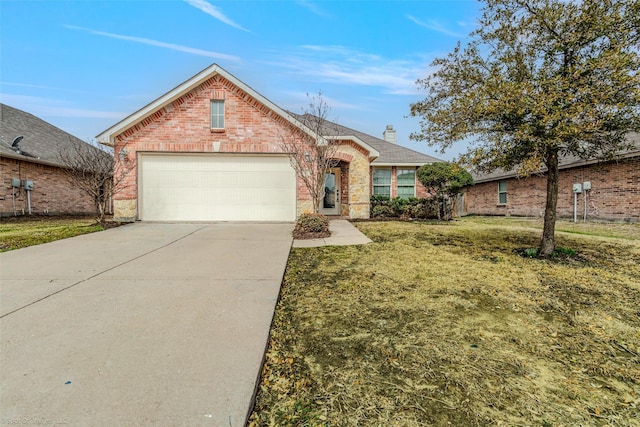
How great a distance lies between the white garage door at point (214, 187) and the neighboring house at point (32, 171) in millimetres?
3334

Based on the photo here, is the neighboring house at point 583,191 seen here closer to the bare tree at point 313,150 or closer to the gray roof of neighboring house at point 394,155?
the gray roof of neighboring house at point 394,155

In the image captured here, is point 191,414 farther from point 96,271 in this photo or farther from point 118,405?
point 96,271

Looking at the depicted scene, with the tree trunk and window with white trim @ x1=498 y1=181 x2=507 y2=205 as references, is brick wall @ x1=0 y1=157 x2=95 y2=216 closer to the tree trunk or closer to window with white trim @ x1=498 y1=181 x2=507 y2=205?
the tree trunk

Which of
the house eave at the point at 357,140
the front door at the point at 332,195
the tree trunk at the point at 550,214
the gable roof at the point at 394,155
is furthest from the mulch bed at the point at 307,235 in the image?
the gable roof at the point at 394,155

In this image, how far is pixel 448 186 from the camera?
13.0 meters

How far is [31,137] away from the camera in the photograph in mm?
15680

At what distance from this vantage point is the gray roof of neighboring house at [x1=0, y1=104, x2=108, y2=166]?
13578 mm

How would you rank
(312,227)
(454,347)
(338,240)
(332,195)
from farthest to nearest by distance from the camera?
(332,195), (312,227), (338,240), (454,347)

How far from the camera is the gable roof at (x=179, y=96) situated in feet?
34.9

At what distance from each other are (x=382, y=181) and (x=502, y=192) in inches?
345

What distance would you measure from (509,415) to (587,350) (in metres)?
1.38

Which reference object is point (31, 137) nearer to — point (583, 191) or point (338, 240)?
point (338, 240)

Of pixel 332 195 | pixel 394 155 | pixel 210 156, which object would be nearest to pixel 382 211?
pixel 332 195

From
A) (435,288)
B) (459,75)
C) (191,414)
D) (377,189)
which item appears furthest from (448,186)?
(191,414)
